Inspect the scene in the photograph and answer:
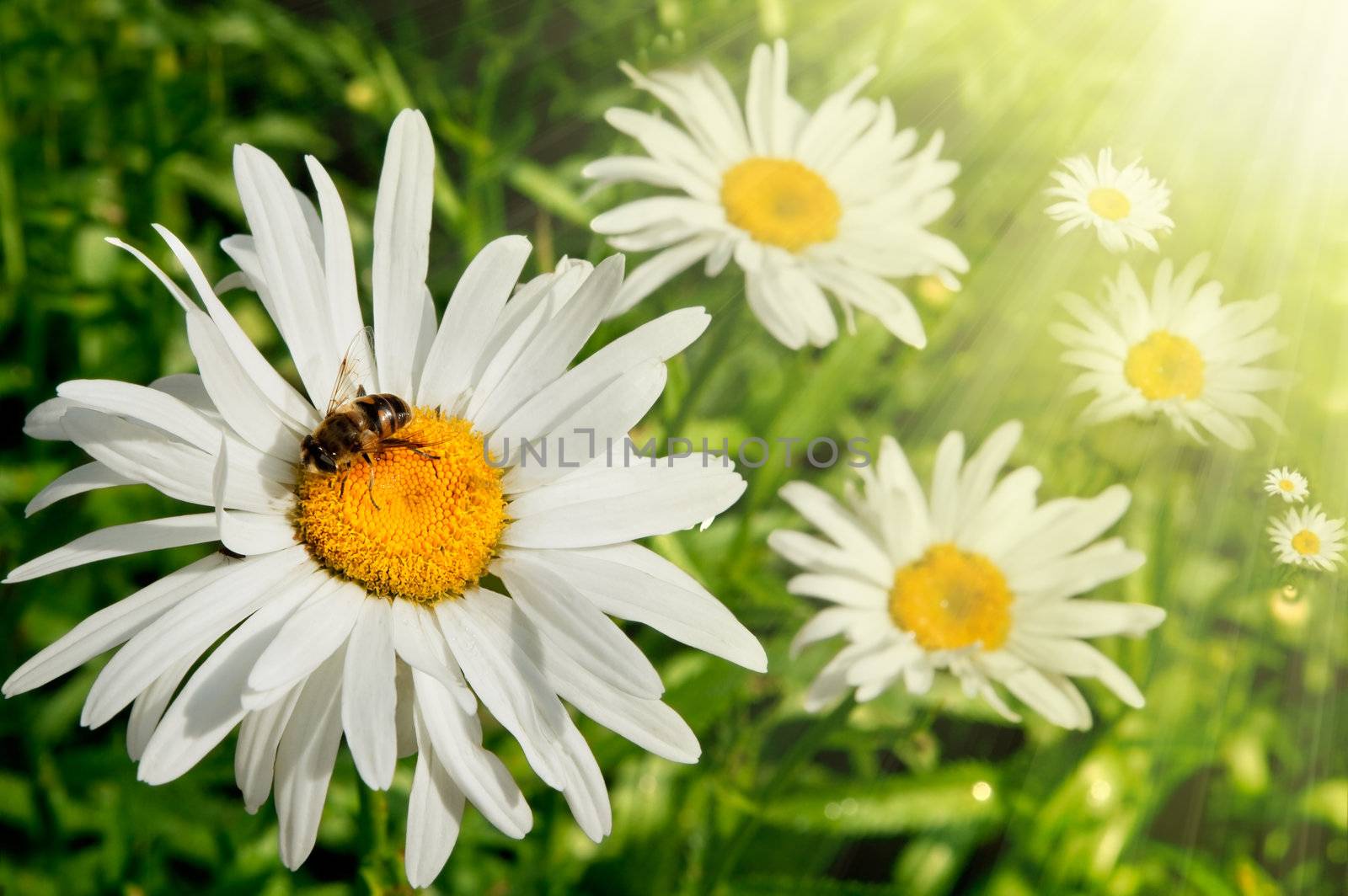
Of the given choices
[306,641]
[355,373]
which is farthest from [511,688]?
[355,373]

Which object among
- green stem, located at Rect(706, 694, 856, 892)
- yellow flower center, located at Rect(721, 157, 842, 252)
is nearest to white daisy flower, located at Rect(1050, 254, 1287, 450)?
yellow flower center, located at Rect(721, 157, 842, 252)

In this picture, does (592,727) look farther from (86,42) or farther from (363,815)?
(86,42)

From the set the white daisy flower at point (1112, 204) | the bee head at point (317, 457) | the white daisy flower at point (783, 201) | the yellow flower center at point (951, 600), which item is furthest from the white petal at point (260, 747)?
the white daisy flower at point (1112, 204)

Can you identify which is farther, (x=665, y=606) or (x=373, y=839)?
(x=373, y=839)

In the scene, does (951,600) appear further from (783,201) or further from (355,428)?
(355,428)

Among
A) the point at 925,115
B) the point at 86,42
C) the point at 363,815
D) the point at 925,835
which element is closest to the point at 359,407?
the point at 363,815

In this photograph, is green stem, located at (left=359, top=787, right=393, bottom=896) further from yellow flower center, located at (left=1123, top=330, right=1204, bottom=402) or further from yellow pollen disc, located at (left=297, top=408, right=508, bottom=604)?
yellow flower center, located at (left=1123, top=330, right=1204, bottom=402)

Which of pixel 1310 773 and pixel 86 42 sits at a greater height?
pixel 86 42

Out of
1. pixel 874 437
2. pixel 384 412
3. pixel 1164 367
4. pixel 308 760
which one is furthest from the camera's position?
pixel 874 437
